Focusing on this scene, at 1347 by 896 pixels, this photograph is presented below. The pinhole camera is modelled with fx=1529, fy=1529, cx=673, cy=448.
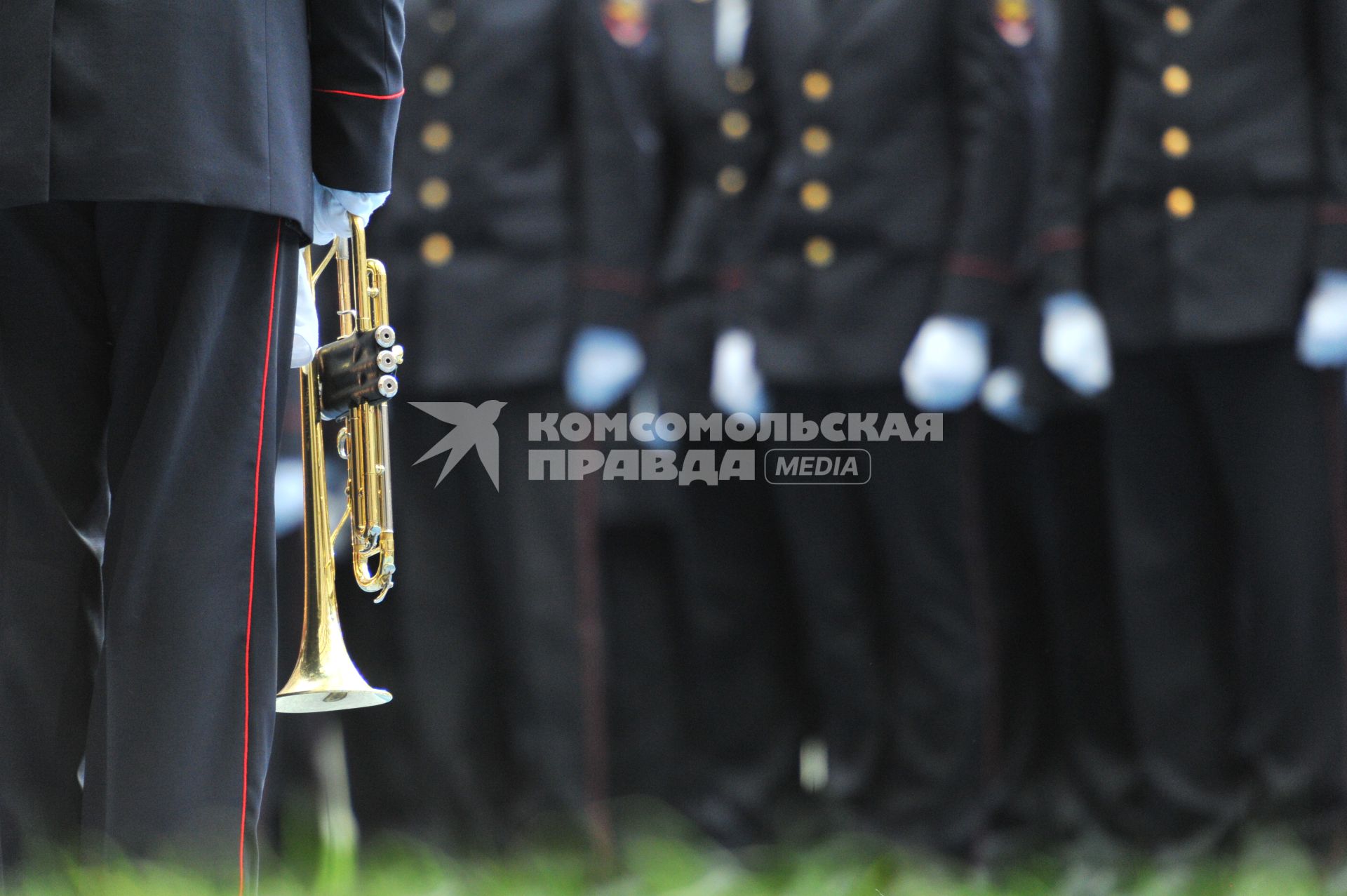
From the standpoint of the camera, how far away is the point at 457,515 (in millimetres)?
3104

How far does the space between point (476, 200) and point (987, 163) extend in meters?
1.02

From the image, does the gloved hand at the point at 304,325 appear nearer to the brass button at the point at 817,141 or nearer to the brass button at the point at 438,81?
the brass button at the point at 438,81

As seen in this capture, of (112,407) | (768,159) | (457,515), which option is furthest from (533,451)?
(112,407)

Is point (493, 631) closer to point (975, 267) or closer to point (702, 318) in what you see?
point (702, 318)

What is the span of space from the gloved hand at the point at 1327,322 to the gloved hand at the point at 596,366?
49.8 inches

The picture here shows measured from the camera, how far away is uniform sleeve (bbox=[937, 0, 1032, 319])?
297 cm

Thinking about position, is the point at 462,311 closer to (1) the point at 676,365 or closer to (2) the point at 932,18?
(1) the point at 676,365

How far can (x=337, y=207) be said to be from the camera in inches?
67.7

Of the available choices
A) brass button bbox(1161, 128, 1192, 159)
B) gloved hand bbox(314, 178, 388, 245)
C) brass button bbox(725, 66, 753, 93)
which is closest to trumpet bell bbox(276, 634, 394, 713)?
gloved hand bbox(314, 178, 388, 245)

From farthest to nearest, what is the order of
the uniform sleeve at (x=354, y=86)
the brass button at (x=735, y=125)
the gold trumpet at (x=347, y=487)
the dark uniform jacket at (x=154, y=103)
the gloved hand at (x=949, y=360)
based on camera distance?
the brass button at (x=735, y=125), the gloved hand at (x=949, y=360), the gold trumpet at (x=347, y=487), the uniform sleeve at (x=354, y=86), the dark uniform jacket at (x=154, y=103)

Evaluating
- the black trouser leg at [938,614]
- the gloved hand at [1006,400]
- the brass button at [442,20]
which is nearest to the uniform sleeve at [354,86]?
the brass button at [442,20]

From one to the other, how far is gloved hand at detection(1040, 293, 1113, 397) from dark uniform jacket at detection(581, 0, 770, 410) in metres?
0.66

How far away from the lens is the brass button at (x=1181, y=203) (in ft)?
8.77

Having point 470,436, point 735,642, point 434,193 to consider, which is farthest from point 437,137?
point 735,642
